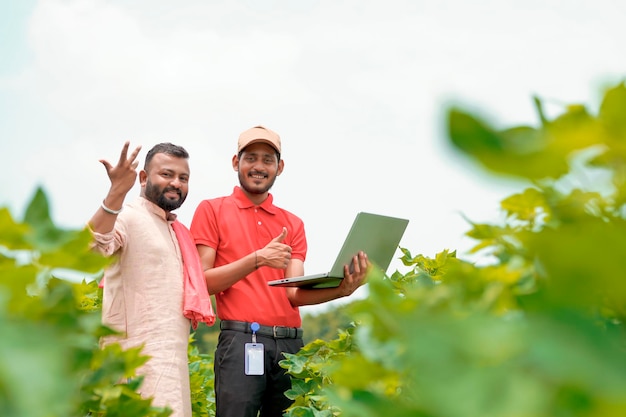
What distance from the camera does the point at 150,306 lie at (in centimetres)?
355

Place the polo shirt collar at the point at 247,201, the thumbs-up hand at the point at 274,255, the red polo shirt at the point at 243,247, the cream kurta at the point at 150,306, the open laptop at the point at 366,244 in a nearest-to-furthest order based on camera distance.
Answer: the cream kurta at the point at 150,306 < the open laptop at the point at 366,244 < the thumbs-up hand at the point at 274,255 < the red polo shirt at the point at 243,247 < the polo shirt collar at the point at 247,201

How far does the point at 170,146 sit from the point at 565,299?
375 centimetres

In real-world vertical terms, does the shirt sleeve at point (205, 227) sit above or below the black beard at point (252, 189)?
below

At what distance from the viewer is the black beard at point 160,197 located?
399 centimetres

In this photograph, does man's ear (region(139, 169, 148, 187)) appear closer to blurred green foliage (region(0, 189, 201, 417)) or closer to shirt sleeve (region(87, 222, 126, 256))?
shirt sleeve (region(87, 222, 126, 256))

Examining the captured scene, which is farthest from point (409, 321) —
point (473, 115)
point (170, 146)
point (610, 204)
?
point (170, 146)

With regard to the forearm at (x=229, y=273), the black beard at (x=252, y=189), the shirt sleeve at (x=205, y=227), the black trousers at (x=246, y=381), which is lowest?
the black trousers at (x=246, y=381)

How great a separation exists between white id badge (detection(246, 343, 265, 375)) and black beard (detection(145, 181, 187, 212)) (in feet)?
2.87

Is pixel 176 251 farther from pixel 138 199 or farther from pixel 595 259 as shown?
pixel 595 259

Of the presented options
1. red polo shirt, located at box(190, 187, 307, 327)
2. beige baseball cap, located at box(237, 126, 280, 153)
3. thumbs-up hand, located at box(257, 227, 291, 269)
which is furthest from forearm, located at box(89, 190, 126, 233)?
beige baseball cap, located at box(237, 126, 280, 153)

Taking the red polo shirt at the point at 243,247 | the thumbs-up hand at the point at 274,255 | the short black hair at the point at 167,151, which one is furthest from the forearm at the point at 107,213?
the red polo shirt at the point at 243,247

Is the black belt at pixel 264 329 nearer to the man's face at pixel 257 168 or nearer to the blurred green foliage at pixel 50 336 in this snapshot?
the man's face at pixel 257 168

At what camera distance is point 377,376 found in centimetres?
93

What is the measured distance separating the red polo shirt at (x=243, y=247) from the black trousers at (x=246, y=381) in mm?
130
